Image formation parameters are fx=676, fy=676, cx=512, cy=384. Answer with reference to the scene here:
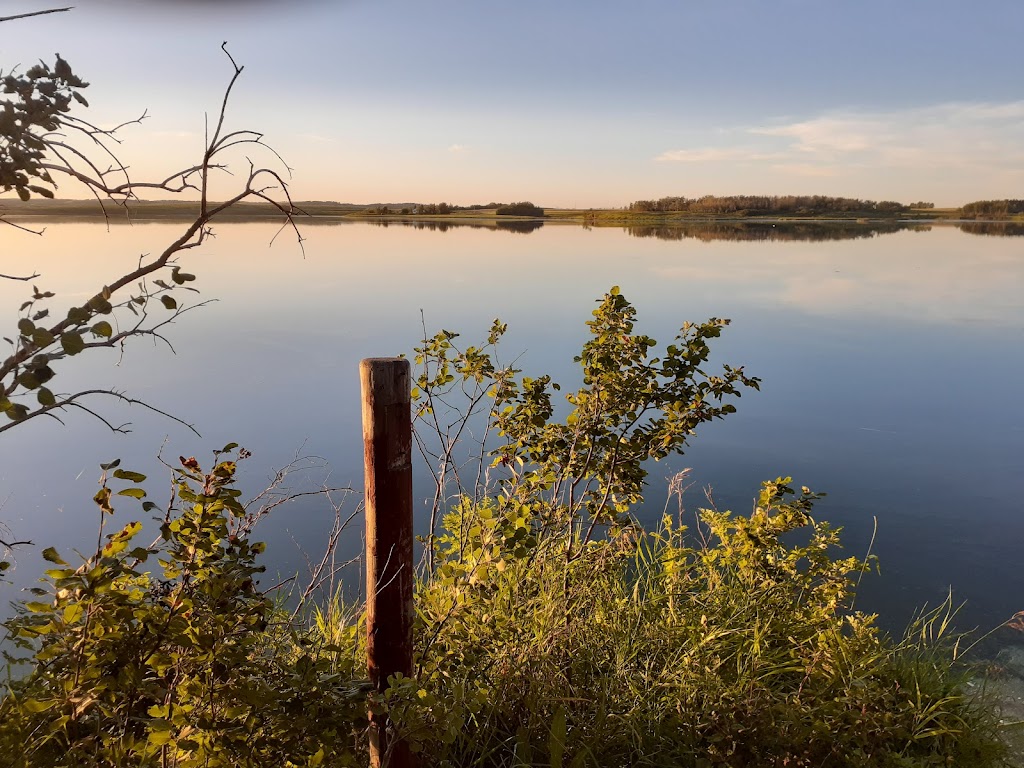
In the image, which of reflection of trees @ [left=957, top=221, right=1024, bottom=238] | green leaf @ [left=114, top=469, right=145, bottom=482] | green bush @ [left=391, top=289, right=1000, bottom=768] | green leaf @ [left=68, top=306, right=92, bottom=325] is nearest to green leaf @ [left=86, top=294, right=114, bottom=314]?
green leaf @ [left=68, top=306, right=92, bottom=325]

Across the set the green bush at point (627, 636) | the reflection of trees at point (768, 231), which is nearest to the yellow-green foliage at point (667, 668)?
the green bush at point (627, 636)

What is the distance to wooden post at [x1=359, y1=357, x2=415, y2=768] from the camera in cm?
216

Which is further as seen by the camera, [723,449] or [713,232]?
[713,232]

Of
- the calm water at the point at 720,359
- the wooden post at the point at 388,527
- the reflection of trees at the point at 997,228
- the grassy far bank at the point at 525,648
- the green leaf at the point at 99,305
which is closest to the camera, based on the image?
the green leaf at the point at 99,305

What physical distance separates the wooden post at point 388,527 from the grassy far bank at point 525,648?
0.12 meters

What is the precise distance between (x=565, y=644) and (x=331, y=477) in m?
4.44

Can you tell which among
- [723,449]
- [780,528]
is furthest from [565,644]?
[723,449]

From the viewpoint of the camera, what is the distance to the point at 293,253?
34875 millimetres

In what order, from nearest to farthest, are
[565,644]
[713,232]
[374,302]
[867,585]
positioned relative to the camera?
[565,644] → [867,585] → [374,302] → [713,232]

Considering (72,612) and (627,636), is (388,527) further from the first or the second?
(627,636)

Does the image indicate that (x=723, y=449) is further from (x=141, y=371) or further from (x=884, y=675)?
(x=141, y=371)

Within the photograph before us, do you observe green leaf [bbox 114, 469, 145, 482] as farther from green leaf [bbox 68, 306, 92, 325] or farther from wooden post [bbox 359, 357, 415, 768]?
wooden post [bbox 359, 357, 415, 768]

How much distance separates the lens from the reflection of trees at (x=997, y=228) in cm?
4958

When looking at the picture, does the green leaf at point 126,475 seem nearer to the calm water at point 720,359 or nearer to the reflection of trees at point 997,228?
the calm water at point 720,359
